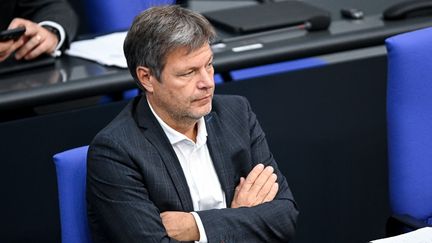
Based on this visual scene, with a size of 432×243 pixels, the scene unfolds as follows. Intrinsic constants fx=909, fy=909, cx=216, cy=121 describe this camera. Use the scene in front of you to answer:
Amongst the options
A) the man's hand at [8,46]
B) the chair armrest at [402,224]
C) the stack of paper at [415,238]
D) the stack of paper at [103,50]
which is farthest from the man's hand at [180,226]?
the man's hand at [8,46]

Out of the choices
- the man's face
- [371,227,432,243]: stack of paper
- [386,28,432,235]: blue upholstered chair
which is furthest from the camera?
[386,28,432,235]: blue upholstered chair

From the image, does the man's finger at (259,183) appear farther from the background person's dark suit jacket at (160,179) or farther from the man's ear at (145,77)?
the man's ear at (145,77)

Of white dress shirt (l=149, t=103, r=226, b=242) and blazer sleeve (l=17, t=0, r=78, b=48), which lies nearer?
white dress shirt (l=149, t=103, r=226, b=242)

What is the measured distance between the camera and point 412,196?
7.94 ft

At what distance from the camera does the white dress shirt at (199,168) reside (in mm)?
2199

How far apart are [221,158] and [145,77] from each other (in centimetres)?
28

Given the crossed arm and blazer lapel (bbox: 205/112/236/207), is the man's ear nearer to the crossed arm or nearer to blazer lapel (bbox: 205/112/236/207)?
blazer lapel (bbox: 205/112/236/207)

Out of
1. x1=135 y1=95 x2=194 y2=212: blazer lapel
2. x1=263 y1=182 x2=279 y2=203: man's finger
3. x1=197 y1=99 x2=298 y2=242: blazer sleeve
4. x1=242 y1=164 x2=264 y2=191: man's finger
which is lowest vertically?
x1=197 y1=99 x2=298 y2=242: blazer sleeve

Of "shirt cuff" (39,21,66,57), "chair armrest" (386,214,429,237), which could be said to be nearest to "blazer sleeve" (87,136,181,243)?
"chair armrest" (386,214,429,237)

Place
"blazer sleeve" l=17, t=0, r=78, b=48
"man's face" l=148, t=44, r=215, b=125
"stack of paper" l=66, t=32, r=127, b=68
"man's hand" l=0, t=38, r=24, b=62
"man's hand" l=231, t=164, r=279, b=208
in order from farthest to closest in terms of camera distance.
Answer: "blazer sleeve" l=17, t=0, r=78, b=48, "stack of paper" l=66, t=32, r=127, b=68, "man's hand" l=0, t=38, r=24, b=62, "man's hand" l=231, t=164, r=279, b=208, "man's face" l=148, t=44, r=215, b=125

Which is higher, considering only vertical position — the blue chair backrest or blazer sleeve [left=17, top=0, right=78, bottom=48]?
blazer sleeve [left=17, top=0, right=78, bottom=48]

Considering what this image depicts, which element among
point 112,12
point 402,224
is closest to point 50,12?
point 112,12

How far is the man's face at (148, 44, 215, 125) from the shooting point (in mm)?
2102

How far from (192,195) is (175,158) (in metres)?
0.10
